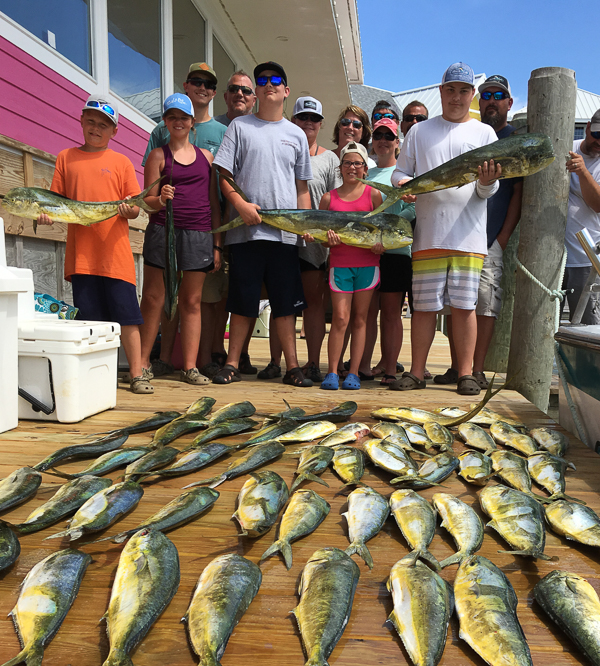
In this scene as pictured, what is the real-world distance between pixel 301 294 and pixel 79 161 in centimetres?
189

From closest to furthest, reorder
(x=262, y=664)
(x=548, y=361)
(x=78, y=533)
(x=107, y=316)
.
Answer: (x=262, y=664), (x=78, y=533), (x=107, y=316), (x=548, y=361)

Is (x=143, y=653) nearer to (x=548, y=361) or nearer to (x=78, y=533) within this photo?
(x=78, y=533)

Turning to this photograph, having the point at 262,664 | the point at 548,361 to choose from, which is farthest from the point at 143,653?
the point at 548,361

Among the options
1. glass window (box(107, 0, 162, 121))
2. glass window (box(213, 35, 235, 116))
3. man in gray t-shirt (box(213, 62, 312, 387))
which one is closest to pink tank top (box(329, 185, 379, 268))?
man in gray t-shirt (box(213, 62, 312, 387))

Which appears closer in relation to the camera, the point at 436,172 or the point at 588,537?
the point at 588,537

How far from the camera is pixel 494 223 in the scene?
15.2ft

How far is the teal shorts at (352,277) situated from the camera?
430cm

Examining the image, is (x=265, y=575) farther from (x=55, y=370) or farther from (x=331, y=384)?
(x=331, y=384)

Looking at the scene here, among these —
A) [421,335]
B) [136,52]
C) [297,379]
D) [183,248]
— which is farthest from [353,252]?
[136,52]

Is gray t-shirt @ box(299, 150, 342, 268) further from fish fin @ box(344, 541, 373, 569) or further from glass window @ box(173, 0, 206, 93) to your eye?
glass window @ box(173, 0, 206, 93)

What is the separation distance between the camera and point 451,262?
4121 mm

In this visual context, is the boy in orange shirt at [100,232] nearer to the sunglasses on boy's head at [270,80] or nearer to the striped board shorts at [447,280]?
the sunglasses on boy's head at [270,80]

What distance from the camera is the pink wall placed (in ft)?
15.2

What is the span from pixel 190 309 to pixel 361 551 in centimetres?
293
